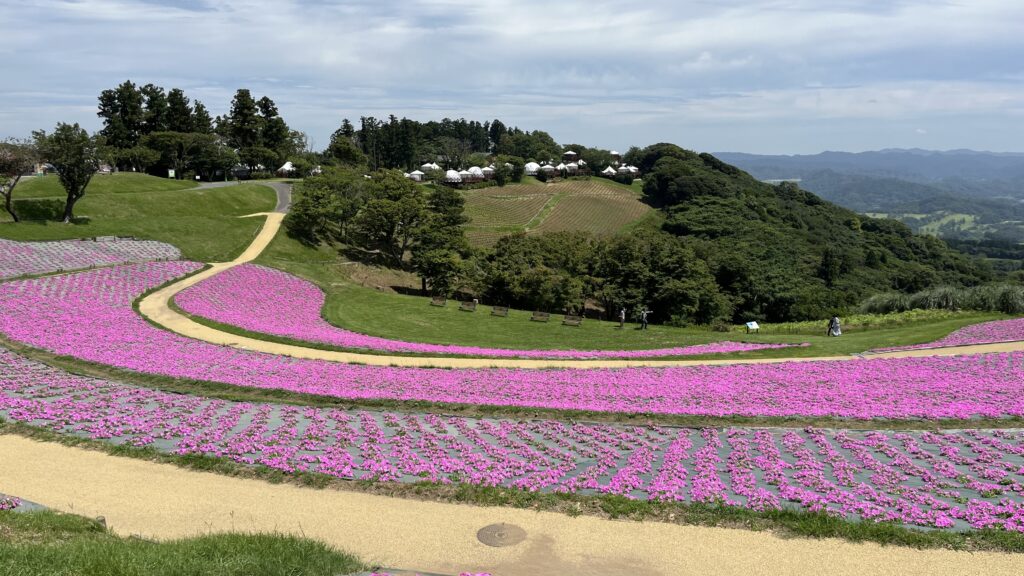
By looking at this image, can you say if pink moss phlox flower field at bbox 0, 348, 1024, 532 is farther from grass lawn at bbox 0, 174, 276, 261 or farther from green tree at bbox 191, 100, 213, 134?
green tree at bbox 191, 100, 213, 134

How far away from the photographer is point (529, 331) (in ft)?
139

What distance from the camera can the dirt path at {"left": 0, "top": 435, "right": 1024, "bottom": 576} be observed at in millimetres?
11688

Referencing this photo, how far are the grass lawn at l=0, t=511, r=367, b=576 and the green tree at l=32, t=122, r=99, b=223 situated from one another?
52.3m

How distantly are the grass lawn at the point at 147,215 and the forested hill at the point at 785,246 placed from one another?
170 feet

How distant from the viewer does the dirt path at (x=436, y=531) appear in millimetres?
11688

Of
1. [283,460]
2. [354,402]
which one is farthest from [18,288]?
[283,460]

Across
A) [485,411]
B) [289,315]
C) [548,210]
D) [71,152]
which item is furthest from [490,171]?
[485,411]

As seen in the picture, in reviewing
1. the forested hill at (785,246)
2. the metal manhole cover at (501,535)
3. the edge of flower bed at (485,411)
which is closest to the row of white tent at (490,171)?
the forested hill at (785,246)

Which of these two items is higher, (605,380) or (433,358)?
(605,380)

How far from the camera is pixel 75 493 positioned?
14.3m

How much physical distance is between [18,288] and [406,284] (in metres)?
35.9

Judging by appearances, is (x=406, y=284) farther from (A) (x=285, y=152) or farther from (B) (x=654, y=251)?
(A) (x=285, y=152)

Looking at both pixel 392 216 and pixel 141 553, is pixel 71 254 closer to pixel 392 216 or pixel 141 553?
pixel 392 216

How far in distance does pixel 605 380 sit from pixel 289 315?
24.3 metres
